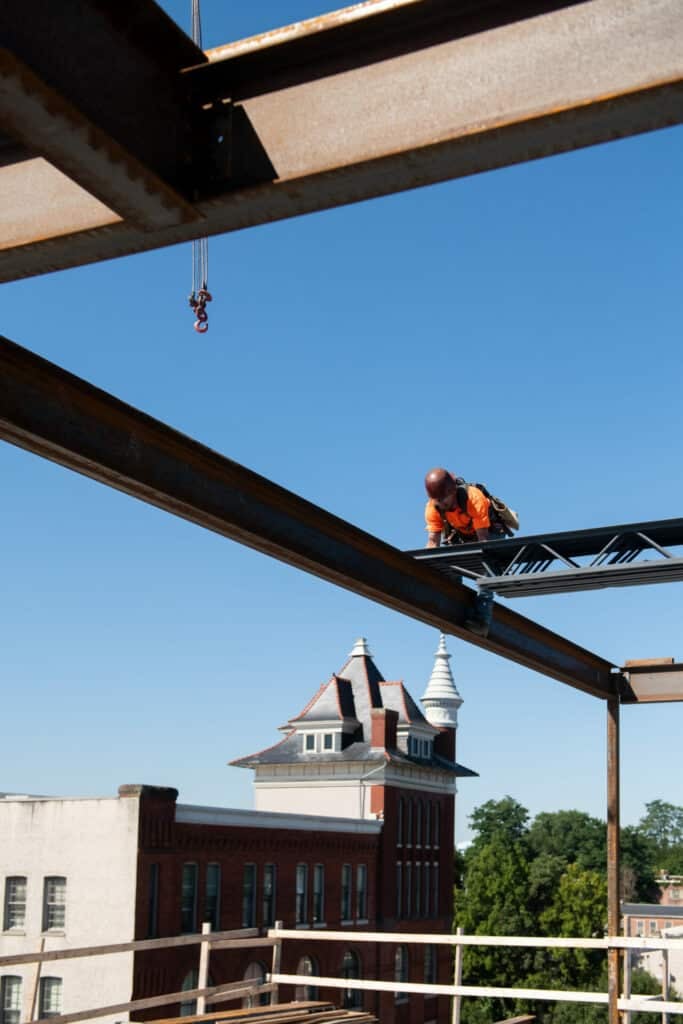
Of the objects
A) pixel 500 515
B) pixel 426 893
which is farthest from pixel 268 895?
pixel 500 515

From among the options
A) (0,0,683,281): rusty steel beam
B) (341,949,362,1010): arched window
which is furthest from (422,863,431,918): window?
(0,0,683,281): rusty steel beam

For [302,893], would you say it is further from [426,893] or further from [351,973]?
[426,893]

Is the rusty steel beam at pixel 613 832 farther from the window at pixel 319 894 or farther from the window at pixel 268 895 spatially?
the window at pixel 319 894

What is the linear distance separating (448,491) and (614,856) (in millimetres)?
4982

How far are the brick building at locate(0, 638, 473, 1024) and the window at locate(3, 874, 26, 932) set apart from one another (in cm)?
5

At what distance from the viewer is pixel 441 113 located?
3.59 m

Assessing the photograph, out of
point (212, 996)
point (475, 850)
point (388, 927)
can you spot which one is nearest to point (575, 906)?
point (475, 850)

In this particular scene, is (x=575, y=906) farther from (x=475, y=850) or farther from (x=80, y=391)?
(x=80, y=391)

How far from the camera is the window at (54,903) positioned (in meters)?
41.4

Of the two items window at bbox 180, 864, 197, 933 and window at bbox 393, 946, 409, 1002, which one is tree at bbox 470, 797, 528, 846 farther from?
window at bbox 180, 864, 197, 933

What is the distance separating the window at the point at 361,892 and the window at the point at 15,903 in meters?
17.1

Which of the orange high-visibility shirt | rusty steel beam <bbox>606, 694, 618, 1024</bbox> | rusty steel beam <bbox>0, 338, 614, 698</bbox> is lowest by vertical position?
rusty steel beam <bbox>606, 694, 618, 1024</bbox>

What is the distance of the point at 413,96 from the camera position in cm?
367

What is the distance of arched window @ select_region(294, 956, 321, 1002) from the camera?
45969mm
